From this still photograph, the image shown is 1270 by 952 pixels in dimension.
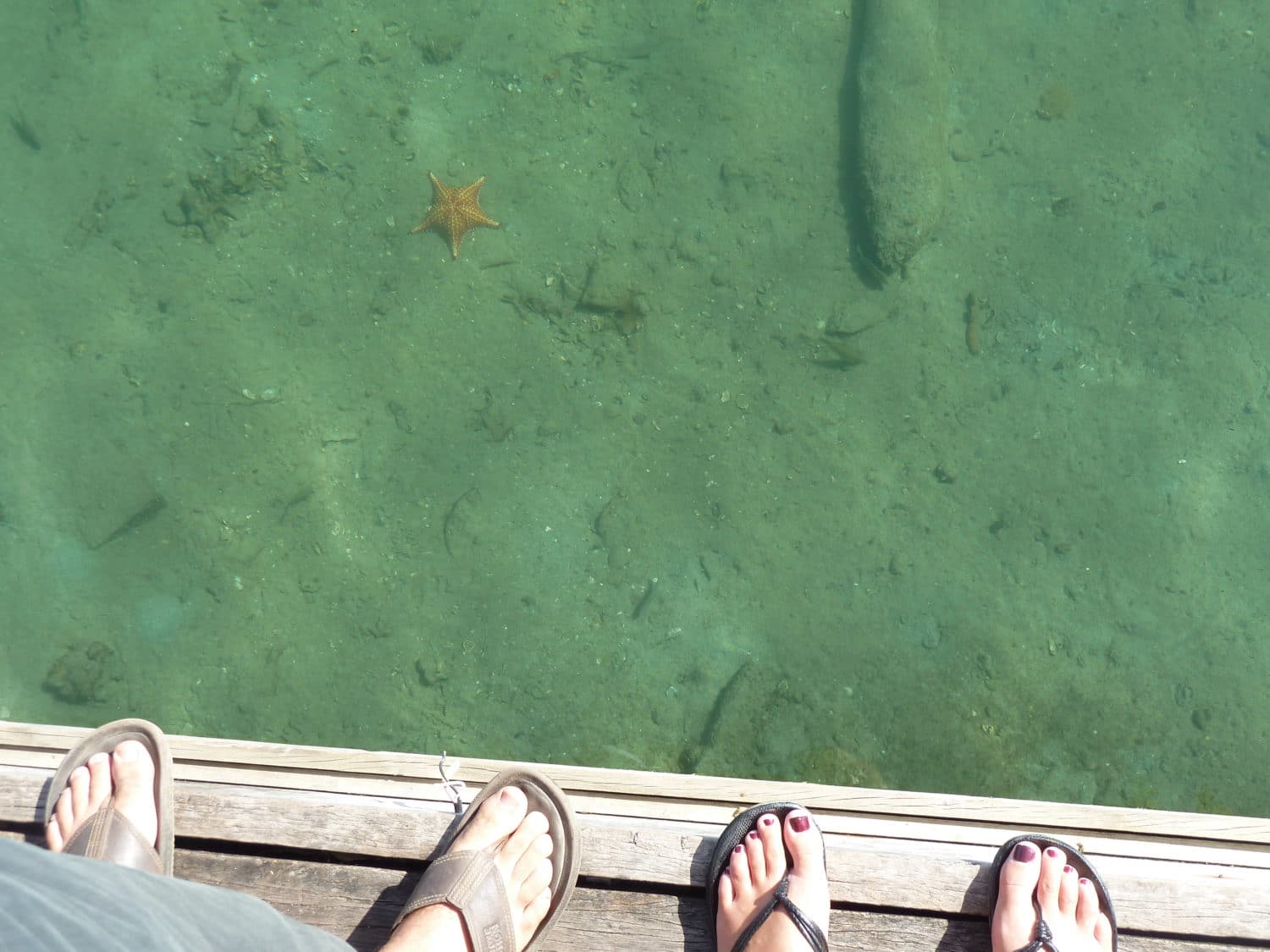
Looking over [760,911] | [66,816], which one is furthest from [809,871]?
[66,816]

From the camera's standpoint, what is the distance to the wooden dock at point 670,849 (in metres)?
2.44

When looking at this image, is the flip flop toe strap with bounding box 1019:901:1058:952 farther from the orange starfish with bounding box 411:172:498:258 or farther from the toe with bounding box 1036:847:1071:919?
the orange starfish with bounding box 411:172:498:258

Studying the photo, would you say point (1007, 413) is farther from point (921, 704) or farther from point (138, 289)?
point (138, 289)

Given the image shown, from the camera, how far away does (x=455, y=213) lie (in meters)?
4.68

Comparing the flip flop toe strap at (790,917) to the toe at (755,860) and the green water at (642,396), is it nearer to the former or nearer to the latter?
the toe at (755,860)

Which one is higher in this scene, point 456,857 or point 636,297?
point 636,297

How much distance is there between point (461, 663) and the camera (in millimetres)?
4312

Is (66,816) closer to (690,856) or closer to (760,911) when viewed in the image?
(690,856)

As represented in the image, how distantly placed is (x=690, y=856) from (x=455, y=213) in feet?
12.2

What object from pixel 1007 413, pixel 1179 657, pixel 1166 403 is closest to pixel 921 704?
pixel 1179 657

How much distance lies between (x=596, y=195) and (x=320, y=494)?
243 cm

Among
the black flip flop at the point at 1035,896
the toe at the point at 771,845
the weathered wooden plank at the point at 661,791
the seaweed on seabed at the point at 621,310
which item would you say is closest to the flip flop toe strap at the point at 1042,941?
the black flip flop at the point at 1035,896

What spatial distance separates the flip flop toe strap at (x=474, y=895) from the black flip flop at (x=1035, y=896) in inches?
60.6

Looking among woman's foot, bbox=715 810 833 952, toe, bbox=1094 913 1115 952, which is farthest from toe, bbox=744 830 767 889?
toe, bbox=1094 913 1115 952
